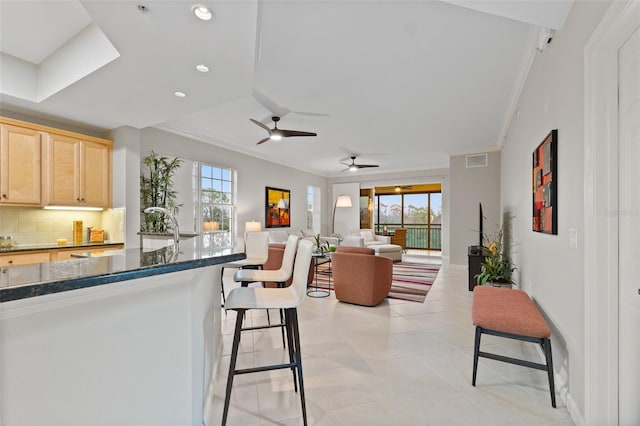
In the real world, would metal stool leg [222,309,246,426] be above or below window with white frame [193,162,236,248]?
below

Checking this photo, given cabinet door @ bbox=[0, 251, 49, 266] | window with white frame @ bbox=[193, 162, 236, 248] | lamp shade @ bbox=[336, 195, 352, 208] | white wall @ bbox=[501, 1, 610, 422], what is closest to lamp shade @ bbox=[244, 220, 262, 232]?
window with white frame @ bbox=[193, 162, 236, 248]

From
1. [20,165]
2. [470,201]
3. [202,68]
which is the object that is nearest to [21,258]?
[20,165]

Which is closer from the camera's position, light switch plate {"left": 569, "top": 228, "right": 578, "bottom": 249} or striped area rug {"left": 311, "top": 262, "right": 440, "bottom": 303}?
light switch plate {"left": 569, "top": 228, "right": 578, "bottom": 249}

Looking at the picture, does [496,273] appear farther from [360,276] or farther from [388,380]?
[388,380]

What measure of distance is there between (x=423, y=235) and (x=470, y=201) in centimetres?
490

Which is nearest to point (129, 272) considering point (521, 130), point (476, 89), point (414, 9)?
point (414, 9)

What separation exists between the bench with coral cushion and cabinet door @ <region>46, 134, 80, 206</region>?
4.54 metres

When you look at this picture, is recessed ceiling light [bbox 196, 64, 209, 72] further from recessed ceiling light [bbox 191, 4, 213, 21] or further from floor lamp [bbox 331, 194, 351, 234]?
floor lamp [bbox 331, 194, 351, 234]

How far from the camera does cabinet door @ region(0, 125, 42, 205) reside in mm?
3115

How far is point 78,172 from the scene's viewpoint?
12.1ft

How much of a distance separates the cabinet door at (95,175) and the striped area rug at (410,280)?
348cm

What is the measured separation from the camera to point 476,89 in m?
3.50

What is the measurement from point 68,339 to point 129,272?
→ 0.30 m

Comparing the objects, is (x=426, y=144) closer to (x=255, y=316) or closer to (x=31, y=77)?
(x=255, y=316)
